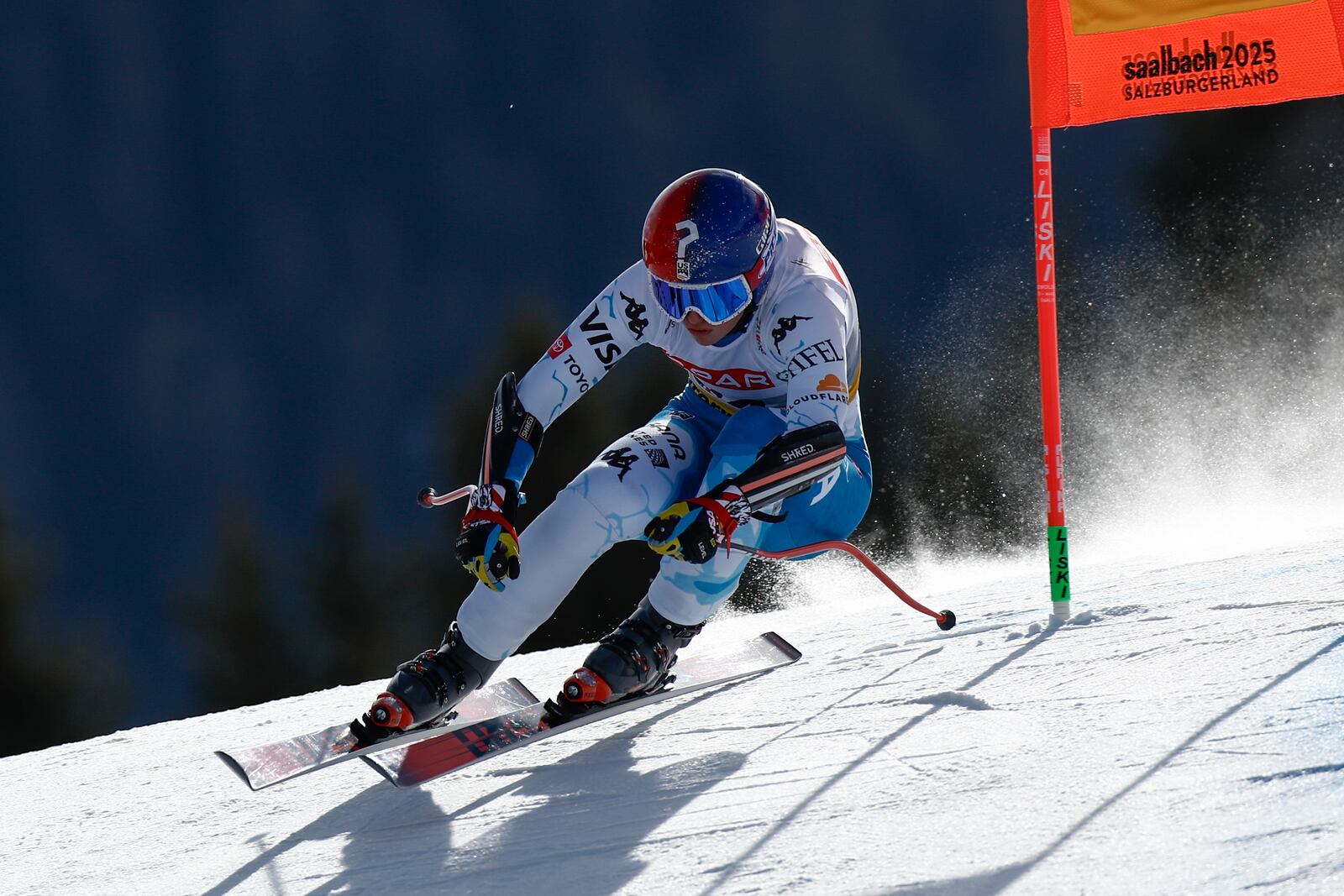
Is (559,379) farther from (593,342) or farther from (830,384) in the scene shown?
(830,384)

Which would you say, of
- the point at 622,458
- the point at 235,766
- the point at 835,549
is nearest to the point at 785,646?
the point at 835,549

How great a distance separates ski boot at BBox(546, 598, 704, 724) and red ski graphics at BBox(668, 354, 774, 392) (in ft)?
2.03

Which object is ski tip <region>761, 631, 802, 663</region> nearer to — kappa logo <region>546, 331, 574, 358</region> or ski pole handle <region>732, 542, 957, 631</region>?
ski pole handle <region>732, 542, 957, 631</region>

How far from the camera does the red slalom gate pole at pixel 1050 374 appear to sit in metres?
3.95

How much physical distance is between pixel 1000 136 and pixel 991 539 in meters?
30.6

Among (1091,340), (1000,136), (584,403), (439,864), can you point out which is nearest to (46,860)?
(439,864)

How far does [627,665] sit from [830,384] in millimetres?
880

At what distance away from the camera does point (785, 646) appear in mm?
4238

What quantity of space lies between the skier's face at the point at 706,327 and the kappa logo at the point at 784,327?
0.10 metres

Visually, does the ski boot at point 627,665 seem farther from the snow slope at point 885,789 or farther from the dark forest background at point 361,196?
the dark forest background at point 361,196

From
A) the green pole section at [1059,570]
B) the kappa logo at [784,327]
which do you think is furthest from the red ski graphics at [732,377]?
the green pole section at [1059,570]

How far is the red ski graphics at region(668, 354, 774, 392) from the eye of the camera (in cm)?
365

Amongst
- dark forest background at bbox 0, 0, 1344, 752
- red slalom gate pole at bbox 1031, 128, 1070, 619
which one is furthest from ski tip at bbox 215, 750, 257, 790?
dark forest background at bbox 0, 0, 1344, 752

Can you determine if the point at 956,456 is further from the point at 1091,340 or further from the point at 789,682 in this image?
the point at 789,682
